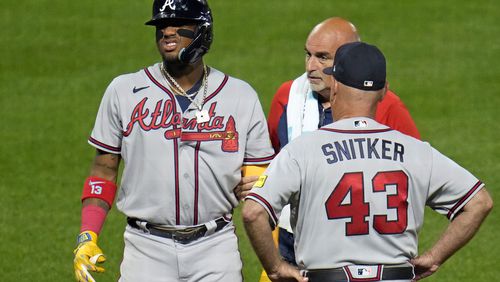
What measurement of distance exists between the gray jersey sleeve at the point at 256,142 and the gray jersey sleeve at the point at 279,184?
3.14 feet

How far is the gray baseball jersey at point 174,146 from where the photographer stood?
6117 mm

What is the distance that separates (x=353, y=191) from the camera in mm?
5285

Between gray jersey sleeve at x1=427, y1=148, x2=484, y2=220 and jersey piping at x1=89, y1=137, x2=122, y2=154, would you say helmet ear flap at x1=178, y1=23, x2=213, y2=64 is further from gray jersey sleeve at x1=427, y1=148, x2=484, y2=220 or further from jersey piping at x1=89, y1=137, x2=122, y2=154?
gray jersey sleeve at x1=427, y1=148, x2=484, y2=220

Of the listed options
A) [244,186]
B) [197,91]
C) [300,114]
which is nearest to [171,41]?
[197,91]

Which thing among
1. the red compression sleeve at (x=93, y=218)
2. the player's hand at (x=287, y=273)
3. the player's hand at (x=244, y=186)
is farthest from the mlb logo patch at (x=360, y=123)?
the red compression sleeve at (x=93, y=218)

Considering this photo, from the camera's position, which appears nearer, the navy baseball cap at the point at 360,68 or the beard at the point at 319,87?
the navy baseball cap at the point at 360,68

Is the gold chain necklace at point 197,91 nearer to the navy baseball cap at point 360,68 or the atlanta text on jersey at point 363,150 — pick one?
the navy baseball cap at point 360,68

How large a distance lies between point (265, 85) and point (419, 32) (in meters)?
3.12

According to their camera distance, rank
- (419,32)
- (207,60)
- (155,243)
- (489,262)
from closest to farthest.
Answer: (155,243)
(489,262)
(207,60)
(419,32)

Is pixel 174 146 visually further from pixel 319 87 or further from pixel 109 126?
pixel 319 87

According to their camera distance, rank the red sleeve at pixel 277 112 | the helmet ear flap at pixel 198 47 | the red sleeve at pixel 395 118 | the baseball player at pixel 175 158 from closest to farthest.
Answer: the baseball player at pixel 175 158, the helmet ear flap at pixel 198 47, the red sleeve at pixel 395 118, the red sleeve at pixel 277 112

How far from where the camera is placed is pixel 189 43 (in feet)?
20.6

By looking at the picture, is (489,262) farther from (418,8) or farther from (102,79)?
(418,8)

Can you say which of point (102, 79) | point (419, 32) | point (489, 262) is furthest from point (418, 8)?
point (489, 262)
